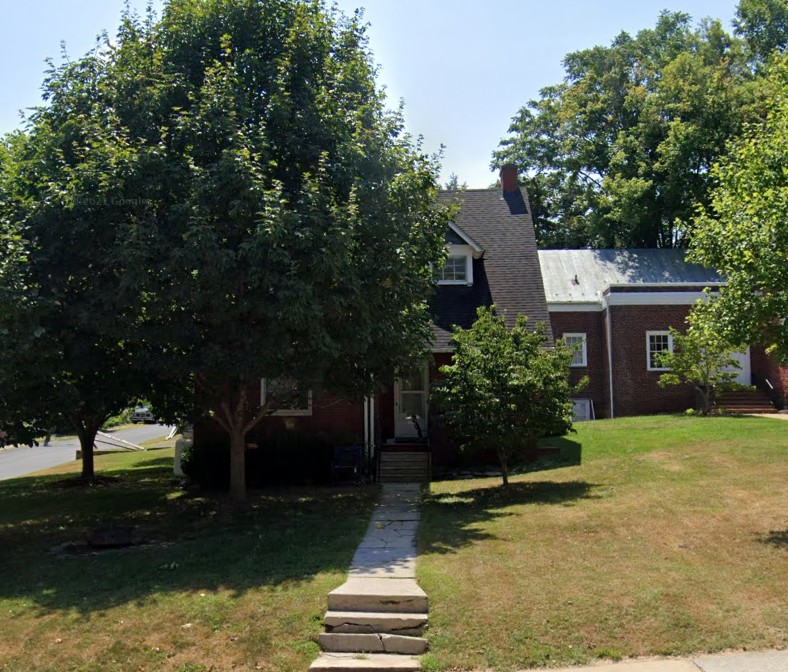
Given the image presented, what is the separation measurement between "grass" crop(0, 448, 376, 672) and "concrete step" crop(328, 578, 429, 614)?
0.65ft

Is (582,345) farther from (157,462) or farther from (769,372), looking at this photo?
(157,462)

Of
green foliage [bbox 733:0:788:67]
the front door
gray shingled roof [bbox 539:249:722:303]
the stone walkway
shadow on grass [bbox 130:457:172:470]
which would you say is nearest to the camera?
the stone walkway

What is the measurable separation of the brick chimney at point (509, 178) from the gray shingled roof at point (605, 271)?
5.26m

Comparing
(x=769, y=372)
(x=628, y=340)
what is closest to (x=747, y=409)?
(x=769, y=372)

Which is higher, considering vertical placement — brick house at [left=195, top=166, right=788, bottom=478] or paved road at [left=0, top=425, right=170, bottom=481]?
brick house at [left=195, top=166, right=788, bottom=478]

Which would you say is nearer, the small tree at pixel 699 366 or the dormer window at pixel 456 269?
the dormer window at pixel 456 269

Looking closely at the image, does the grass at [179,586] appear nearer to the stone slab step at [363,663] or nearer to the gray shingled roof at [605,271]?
the stone slab step at [363,663]

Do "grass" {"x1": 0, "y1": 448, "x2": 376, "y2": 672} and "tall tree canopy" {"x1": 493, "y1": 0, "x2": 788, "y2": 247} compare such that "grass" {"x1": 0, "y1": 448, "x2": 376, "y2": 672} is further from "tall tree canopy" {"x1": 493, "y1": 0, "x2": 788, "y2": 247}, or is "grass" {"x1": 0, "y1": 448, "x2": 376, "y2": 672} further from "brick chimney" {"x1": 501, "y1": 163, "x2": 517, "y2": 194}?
"tall tree canopy" {"x1": 493, "y1": 0, "x2": 788, "y2": 247}

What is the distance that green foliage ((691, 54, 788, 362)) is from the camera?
9555mm

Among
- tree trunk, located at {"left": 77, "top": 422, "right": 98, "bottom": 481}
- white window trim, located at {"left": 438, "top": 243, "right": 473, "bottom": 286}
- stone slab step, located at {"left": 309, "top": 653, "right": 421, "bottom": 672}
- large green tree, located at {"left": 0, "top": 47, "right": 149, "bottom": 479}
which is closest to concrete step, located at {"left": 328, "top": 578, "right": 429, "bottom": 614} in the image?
stone slab step, located at {"left": 309, "top": 653, "right": 421, "bottom": 672}

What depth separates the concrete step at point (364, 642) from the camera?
698 centimetres

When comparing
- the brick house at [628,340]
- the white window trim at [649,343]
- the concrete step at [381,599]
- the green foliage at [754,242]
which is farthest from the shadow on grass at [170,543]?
the white window trim at [649,343]

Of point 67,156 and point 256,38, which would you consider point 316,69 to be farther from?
point 67,156

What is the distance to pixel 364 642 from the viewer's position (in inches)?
279
